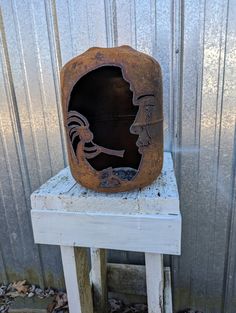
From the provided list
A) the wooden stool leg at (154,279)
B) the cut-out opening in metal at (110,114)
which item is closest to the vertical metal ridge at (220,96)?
the cut-out opening in metal at (110,114)

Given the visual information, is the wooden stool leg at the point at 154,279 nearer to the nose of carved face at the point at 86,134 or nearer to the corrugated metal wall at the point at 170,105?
the nose of carved face at the point at 86,134

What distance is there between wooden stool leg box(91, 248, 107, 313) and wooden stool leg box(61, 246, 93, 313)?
0.18 m

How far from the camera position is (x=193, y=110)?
1125 millimetres

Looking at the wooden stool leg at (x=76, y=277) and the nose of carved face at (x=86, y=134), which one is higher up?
the nose of carved face at (x=86, y=134)

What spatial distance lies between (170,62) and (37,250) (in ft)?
4.27

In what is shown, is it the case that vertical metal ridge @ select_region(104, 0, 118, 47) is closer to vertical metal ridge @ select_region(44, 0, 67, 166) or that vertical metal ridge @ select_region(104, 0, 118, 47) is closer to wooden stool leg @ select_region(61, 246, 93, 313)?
vertical metal ridge @ select_region(44, 0, 67, 166)

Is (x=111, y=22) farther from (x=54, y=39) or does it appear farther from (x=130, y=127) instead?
(x=130, y=127)

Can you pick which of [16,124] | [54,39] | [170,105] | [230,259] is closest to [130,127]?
[170,105]

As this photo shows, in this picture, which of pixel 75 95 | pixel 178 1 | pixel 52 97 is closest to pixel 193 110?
pixel 178 1

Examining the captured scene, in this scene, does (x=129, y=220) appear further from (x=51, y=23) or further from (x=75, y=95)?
(x=51, y=23)

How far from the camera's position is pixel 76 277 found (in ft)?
2.86

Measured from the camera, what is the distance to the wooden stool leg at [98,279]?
115 centimetres

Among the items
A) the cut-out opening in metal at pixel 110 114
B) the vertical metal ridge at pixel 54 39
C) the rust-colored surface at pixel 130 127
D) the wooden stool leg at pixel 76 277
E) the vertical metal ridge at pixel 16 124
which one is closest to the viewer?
the rust-colored surface at pixel 130 127

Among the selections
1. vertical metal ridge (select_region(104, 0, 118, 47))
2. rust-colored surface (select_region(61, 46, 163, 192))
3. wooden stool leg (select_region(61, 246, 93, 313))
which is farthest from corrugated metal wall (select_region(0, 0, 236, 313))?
wooden stool leg (select_region(61, 246, 93, 313))
